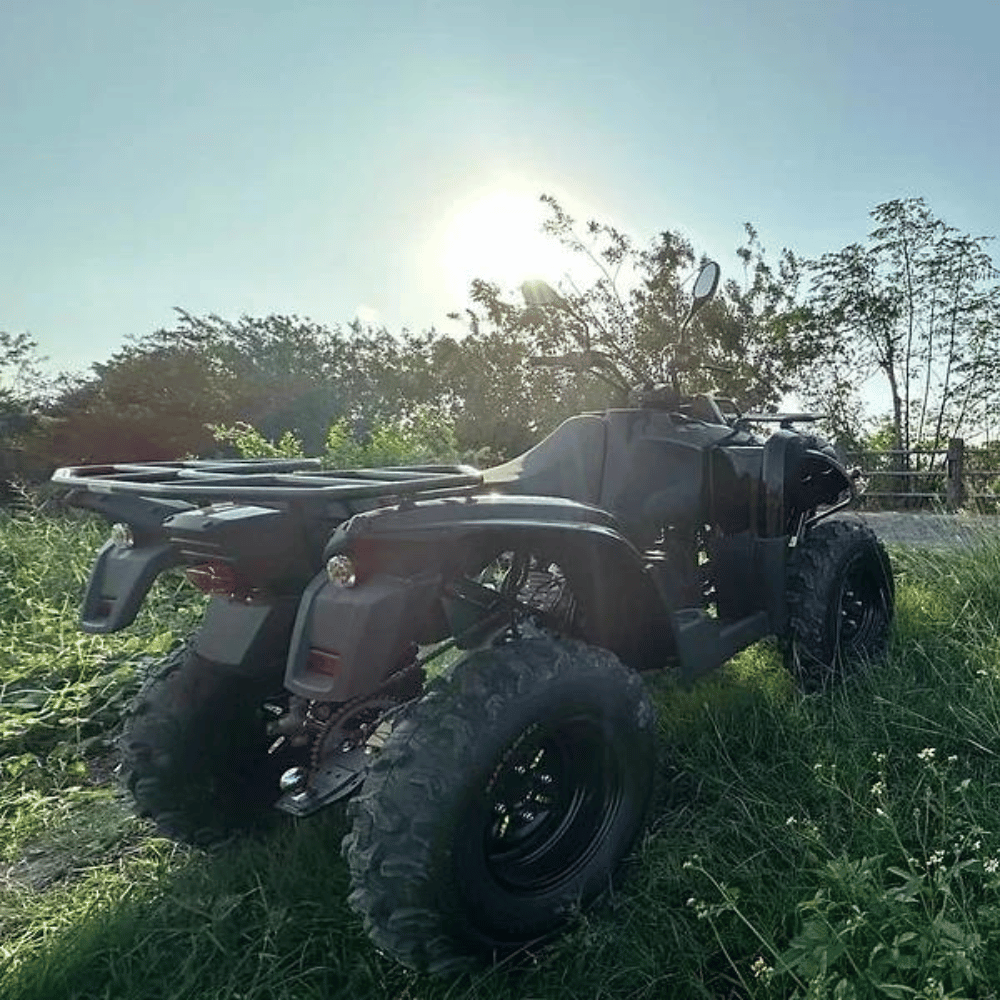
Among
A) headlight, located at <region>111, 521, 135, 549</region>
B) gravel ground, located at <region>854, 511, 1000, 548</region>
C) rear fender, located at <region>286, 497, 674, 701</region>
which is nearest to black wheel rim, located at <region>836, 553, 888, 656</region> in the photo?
gravel ground, located at <region>854, 511, 1000, 548</region>

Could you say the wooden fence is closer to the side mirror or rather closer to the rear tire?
the side mirror

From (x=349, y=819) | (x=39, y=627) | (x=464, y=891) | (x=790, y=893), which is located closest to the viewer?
(x=464, y=891)

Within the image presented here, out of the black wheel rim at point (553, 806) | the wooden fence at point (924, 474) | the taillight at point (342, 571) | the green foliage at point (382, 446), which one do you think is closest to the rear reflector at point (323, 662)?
the taillight at point (342, 571)

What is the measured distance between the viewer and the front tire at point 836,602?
310 centimetres

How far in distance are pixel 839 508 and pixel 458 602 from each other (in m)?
2.24

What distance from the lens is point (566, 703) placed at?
1852 mm

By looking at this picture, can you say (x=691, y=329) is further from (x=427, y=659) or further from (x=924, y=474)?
(x=427, y=659)

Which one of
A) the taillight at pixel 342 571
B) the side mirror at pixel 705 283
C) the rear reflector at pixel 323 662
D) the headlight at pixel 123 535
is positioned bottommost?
the rear reflector at pixel 323 662

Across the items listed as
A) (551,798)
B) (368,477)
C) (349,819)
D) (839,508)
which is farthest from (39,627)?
(839,508)

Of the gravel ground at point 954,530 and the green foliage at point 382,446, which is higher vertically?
the green foliage at point 382,446

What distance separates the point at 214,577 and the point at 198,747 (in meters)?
0.56

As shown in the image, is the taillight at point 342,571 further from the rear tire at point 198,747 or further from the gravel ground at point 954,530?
the gravel ground at point 954,530

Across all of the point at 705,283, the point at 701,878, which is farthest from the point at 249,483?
the point at 705,283

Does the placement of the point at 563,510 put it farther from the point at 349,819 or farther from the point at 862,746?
the point at 862,746
